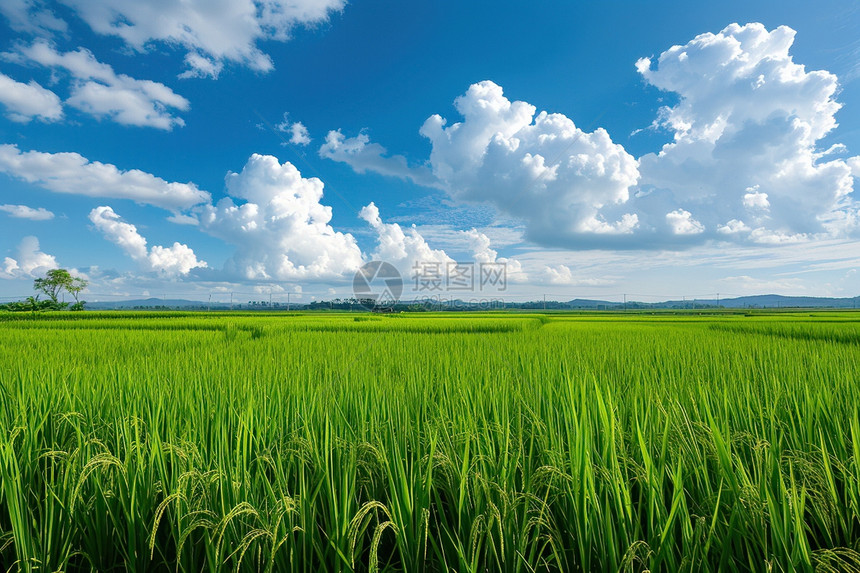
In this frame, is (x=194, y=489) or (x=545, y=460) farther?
(x=545, y=460)

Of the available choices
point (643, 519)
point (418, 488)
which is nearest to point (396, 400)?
point (418, 488)

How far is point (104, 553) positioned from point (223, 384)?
165cm

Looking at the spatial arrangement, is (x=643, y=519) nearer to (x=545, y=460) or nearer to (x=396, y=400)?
(x=545, y=460)

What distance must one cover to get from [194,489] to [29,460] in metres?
1.04

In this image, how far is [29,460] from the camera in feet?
5.89

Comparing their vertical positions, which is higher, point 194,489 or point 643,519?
point 194,489

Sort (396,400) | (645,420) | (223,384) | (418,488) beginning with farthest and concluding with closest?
(223,384)
(396,400)
(645,420)
(418,488)

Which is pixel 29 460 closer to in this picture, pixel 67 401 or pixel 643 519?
pixel 67 401

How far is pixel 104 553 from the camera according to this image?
5.00 ft

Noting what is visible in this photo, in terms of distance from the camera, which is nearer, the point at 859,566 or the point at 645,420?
the point at 859,566

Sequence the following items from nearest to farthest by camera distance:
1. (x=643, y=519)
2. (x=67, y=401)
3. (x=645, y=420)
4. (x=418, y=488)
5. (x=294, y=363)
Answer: (x=418, y=488)
(x=643, y=519)
(x=645, y=420)
(x=67, y=401)
(x=294, y=363)

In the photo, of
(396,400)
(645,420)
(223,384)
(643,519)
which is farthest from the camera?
(223,384)

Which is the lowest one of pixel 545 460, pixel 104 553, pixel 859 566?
pixel 104 553

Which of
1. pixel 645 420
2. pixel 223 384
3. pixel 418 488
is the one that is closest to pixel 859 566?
pixel 645 420
